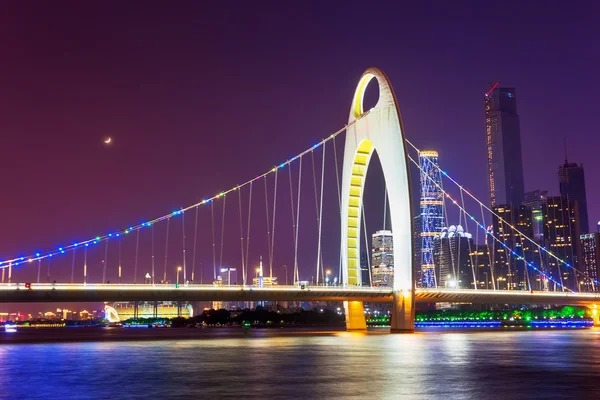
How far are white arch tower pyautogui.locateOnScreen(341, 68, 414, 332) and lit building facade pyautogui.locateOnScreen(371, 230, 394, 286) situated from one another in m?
33.4

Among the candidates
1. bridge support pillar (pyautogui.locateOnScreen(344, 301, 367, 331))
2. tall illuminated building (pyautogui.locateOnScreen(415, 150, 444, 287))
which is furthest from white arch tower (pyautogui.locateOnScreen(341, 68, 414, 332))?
tall illuminated building (pyautogui.locateOnScreen(415, 150, 444, 287))

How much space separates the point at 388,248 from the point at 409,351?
253 feet

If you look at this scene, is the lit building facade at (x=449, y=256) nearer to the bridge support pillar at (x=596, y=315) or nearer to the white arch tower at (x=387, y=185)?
the bridge support pillar at (x=596, y=315)

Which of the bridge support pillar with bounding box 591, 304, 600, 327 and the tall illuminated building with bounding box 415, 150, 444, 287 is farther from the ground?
the tall illuminated building with bounding box 415, 150, 444, 287

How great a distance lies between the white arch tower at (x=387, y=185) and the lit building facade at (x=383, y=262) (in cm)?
3341

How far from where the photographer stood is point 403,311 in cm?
5497

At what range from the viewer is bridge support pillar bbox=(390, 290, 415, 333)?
5403cm

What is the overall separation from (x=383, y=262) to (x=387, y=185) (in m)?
50.9

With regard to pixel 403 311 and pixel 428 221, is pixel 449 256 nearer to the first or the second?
pixel 428 221

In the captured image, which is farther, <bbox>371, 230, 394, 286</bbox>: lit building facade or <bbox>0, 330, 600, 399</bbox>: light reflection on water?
<bbox>371, 230, 394, 286</bbox>: lit building facade

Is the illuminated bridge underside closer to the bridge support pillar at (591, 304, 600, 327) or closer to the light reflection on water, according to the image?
the light reflection on water

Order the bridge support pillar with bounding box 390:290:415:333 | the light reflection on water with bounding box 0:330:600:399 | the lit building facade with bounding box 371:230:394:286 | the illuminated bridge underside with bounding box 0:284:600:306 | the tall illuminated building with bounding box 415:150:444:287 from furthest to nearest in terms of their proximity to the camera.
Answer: the tall illuminated building with bounding box 415:150:444:287 < the lit building facade with bounding box 371:230:394:286 < the bridge support pillar with bounding box 390:290:415:333 < the illuminated bridge underside with bounding box 0:284:600:306 < the light reflection on water with bounding box 0:330:600:399

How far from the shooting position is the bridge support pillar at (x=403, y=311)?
54.0 meters

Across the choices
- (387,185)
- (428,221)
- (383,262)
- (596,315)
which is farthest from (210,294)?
(428,221)
